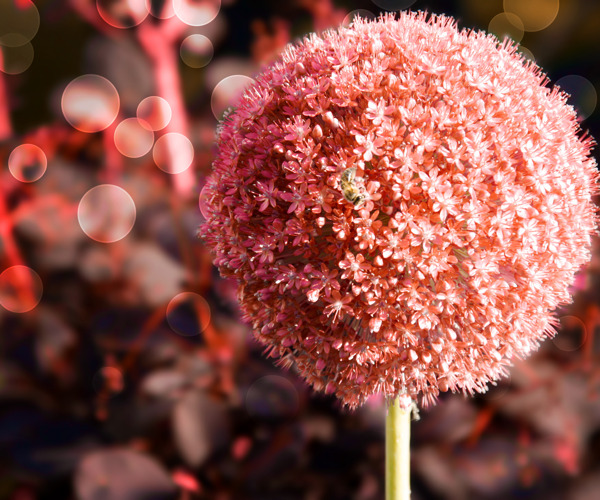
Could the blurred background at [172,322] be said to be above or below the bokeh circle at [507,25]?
below

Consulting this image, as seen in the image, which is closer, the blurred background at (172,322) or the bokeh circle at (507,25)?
the blurred background at (172,322)

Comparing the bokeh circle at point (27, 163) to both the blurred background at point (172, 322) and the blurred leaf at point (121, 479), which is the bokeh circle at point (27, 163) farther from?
the blurred leaf at point (121, 479)

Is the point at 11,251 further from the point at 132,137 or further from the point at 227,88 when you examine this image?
the point at 227,88

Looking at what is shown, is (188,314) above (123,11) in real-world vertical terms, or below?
below

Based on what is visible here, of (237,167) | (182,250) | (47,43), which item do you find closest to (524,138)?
(237,167)

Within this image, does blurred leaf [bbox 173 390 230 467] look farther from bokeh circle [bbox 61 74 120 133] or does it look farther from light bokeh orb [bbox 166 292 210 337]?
bokeh circle [bbox 61 74 120 133]

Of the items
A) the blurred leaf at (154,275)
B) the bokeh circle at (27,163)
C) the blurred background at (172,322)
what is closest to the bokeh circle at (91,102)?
the blurred background at (172,322)

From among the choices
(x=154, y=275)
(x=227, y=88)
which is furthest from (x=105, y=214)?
(x=227, y=88)
